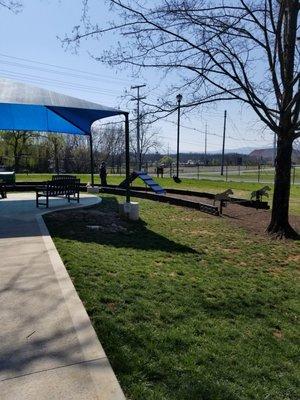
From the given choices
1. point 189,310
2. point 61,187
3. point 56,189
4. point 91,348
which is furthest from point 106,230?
point 91,348

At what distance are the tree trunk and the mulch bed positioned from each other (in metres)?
0.47

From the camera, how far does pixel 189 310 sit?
4.91 m

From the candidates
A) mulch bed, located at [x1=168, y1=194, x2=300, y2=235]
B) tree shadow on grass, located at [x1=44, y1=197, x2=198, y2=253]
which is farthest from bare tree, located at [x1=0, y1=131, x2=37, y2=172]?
tree shadow on grass, located at [x1=44, y1=197, x2=198, y2=253]

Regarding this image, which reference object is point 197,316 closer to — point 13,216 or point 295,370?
point 295,370

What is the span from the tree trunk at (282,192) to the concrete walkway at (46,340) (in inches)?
279

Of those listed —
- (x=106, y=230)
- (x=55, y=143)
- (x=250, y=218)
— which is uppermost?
(x=55, y=143)

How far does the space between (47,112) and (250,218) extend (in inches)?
377

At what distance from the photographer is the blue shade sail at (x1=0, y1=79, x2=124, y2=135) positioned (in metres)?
11.5

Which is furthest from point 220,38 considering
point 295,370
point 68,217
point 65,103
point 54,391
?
point 54,391

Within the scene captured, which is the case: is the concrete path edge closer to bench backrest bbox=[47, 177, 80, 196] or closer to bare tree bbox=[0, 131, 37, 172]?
bench backrest bbox=[47, 177, 80, 196]

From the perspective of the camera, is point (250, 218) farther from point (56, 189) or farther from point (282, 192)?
point (56, 189)

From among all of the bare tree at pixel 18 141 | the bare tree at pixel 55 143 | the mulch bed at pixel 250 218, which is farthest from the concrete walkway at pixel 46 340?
the bare tree at pixel 55 143

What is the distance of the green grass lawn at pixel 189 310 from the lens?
337cm

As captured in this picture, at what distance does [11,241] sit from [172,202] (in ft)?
32.4
